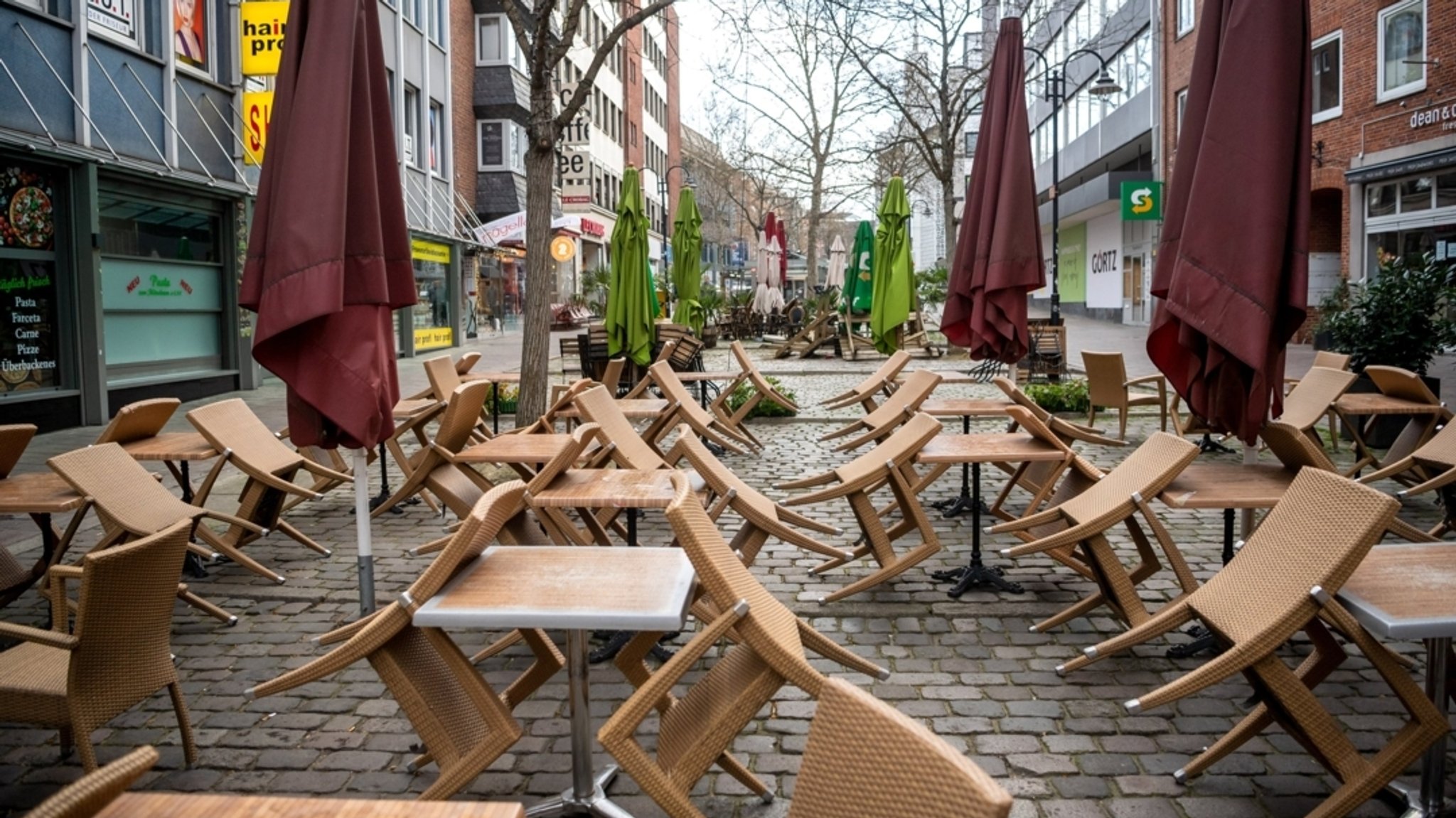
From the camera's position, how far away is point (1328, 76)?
25266mm

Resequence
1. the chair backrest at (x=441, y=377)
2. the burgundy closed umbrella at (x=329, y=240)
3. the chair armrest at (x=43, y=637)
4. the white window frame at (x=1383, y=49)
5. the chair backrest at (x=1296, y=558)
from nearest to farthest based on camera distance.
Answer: the chair backrest at (x=1296, y=558)
the chair armrest at (x=43, y=637)
the burgundy closed umbrella at (x=329, y=240)
the chair backrest at (x=441, y=377)
the white window frame at (x=1383, y=49)

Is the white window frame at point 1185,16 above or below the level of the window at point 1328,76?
above

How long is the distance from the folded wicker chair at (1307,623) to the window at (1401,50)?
71.4 ft

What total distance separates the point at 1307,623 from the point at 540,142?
947 centimetres

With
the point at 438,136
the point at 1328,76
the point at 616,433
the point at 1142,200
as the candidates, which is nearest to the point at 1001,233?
the point at 616,433

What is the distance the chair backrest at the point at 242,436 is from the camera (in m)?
6.44

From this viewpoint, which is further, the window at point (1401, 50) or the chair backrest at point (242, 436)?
the window at point (1401, 50)

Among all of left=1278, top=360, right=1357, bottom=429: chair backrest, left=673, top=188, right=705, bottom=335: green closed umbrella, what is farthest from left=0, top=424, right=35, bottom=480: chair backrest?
left=673, top=188, right=705, bottom=335: green closed umbrella

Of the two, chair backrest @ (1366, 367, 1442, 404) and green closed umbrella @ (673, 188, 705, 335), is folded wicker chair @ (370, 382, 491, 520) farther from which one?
green closed umbrella @ (673, 188, 705, 335)

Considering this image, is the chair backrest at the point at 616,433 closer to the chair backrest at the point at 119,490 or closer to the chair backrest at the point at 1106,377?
the chair backrest at the point at 119,490

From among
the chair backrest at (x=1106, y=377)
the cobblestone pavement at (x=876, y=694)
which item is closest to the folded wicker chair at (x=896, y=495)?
the cobblestone pavement at (x=876, y=694)

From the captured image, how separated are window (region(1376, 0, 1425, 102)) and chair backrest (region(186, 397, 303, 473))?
21.7m

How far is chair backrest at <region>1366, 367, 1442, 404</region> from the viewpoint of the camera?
8.16 metres

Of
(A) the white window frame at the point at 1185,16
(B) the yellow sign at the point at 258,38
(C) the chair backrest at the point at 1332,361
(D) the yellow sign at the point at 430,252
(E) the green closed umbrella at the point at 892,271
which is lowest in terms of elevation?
(C) the chair backrest at the point at 1332,361
